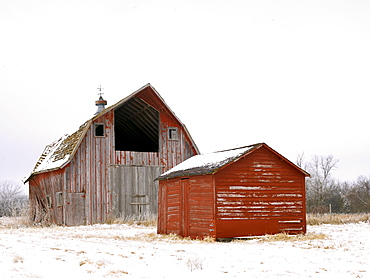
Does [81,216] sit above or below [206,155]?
below

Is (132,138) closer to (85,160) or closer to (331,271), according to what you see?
(85,160)

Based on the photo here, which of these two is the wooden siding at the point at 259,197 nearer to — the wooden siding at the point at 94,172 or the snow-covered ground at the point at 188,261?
the snow-covered ground at the point at 188,261

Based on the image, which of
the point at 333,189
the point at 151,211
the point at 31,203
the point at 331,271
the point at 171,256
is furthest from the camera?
the point at 333,189

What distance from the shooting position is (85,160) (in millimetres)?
27734

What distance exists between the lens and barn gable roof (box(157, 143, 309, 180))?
18.4 metres

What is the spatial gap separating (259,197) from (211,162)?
7.42ft

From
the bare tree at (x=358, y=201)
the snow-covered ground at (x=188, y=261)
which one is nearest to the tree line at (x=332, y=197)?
the bare tree at (x=358, y=201)

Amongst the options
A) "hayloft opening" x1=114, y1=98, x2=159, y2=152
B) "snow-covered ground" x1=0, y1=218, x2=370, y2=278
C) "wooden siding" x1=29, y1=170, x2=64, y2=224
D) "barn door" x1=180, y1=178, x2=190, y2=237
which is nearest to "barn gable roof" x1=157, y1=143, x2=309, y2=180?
"barn door" x1=180, y1=178, x2=190, y2=237

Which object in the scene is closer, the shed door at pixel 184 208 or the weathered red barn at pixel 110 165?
the shed door at pixel 184 208

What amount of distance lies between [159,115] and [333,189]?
48661mm

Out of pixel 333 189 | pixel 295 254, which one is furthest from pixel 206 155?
pixel 333 189

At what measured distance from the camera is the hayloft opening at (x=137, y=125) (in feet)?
97.8

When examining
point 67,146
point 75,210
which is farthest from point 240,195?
point 67,146

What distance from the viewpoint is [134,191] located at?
28.8m
